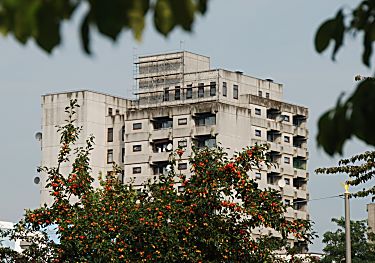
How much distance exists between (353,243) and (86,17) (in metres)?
67.1

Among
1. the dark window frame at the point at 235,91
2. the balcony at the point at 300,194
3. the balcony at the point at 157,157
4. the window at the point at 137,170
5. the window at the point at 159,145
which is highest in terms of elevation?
the dark window frame at the point at 235,91

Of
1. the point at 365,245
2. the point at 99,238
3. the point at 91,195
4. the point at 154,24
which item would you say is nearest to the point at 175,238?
the point at 99,238

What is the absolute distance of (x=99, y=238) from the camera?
23984mm

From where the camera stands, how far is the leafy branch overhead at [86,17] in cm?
313

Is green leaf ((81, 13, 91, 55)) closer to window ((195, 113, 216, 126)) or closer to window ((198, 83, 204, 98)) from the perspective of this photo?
window ((195, 113, 216, 126))

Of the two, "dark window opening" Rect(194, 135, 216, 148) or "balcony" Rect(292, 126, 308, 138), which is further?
"balcony" Rect(292, 126, 308, 138)

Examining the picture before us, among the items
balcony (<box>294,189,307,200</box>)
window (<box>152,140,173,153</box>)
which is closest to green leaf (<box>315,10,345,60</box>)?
window (<box>152,140,173,153</box>)

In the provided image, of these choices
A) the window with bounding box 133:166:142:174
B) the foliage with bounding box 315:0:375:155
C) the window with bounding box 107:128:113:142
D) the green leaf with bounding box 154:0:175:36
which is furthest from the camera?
the window with bounding box 107:128:113:142

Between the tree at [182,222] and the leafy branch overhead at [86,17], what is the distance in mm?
19202

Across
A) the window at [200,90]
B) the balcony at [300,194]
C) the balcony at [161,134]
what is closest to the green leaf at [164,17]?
the balcony at [161,134]

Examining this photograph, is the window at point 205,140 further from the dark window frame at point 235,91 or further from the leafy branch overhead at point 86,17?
the leafy branch overhead at point 86,17

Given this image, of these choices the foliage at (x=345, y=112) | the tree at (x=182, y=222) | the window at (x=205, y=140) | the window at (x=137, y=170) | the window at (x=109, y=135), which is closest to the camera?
the foliage at (x=345, y=112)

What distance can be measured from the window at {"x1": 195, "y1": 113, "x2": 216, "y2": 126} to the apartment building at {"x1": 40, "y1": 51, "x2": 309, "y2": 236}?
0.11 meters

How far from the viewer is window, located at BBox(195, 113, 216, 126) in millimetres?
120688
